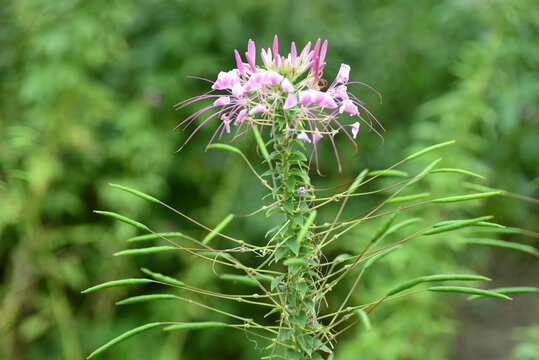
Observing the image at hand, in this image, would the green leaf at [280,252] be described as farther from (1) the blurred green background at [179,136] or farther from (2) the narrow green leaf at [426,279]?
(1) the blurred green background at [179,136]

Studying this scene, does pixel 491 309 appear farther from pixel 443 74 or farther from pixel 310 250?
pixel 310 250

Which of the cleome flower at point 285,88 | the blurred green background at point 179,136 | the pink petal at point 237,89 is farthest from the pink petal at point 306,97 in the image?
the blurred green background at point 179,136

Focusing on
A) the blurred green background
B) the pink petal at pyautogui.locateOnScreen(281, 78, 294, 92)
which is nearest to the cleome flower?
the pink petal at pyautogui.locateOnScreen(281, 78, 294, 92)

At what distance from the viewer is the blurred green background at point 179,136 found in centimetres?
224

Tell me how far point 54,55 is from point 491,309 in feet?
12.8

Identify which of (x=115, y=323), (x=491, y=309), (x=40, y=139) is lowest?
(x=491, y=309)

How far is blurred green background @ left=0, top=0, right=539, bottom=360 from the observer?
2240 millimetres

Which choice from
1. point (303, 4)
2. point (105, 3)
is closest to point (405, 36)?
point (303, 4)

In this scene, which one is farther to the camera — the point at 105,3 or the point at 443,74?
the point at 443,74

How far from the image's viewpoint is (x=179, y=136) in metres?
2.73

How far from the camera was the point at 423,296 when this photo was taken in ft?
7.07

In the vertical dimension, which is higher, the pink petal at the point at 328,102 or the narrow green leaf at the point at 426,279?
the pink petal at the point at 328,102

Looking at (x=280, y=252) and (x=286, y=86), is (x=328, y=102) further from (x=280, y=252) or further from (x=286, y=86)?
(x=280, y=252)

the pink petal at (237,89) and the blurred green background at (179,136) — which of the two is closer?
the pink petal at (237,89)
